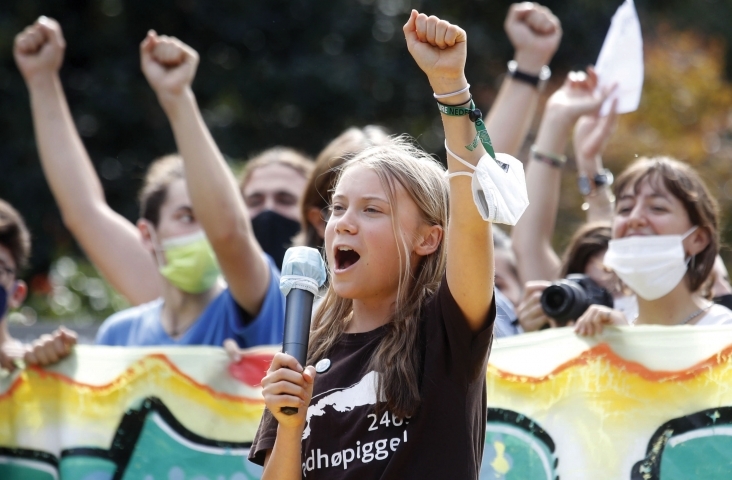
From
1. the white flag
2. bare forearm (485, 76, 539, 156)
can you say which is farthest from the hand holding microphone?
the white flag

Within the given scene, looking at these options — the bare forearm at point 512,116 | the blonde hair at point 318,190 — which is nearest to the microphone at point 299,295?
the blonde hair at point 318,190

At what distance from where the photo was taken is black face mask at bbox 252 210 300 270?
4723 millimetres

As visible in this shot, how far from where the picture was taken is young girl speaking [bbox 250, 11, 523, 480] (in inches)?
92.0

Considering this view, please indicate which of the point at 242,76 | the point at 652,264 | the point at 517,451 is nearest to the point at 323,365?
the point at 517,451

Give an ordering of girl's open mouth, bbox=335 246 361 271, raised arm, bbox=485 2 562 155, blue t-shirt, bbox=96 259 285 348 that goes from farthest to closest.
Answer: raised arm, bbox=485 2 562 155
blue t-shirt, bbox=96 259 285 348
girl's open mouth, bbox=335 246 361 271

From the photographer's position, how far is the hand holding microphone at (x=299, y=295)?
7.55 ft

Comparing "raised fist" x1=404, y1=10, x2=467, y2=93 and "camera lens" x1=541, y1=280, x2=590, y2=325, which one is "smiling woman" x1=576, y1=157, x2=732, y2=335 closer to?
"camera lens" x1=541, y1=280, x2=590, y2=325

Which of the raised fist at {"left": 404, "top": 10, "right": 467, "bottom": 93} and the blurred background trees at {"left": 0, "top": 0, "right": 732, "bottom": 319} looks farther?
the blurred background trees at {"left": 0, "top": 0, "right": 732, "bottom": 319}

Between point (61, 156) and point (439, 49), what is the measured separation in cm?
290

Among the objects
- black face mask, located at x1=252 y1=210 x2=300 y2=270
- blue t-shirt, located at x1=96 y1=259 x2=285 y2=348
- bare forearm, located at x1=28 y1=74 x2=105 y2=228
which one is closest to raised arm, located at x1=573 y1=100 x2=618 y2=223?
black face mask, located at x1=252 y1=210 x2=300 y2=270

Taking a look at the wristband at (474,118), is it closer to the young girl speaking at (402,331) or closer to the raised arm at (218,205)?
the young girl speaking at (402,331)

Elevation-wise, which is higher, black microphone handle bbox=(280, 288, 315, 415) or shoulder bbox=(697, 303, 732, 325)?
shoulder bbox=(697, 303, 732, 325)

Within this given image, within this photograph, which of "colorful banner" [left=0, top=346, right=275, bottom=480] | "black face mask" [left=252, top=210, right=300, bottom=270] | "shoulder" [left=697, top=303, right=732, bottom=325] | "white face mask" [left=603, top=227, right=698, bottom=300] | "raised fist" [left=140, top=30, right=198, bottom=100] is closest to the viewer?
"shoulder" [left=697, top=303, right=732, bottom=325]

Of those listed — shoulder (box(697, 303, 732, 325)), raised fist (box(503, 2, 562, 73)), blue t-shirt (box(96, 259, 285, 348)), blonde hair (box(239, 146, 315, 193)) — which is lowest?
shoulder (box(697, 303, 732, 325))
